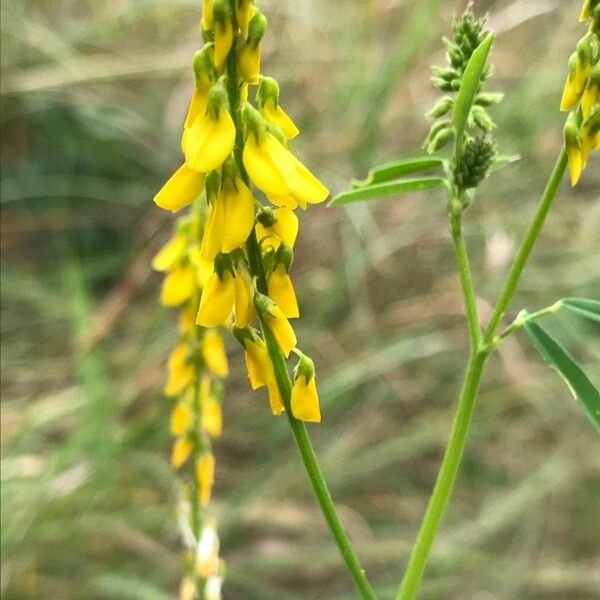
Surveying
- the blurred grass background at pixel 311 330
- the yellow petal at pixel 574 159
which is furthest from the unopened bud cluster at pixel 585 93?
the blurred grass background at pixel 311 330

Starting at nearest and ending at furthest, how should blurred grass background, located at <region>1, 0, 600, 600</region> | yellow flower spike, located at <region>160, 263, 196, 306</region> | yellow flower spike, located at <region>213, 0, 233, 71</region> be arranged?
yellow flower spike, located at <region>213, 0, 233, 71</region>, yellow flower spike, located at <region>160, 263, 196, 306</region>, blurred grass background, located at <region>1, 0, 600, 600</region>

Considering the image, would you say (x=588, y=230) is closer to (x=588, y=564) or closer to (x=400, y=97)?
(x=400, y=97)

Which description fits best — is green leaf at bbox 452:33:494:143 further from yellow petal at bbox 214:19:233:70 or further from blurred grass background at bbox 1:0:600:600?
blurred grass background at bbox 1:0:600:600

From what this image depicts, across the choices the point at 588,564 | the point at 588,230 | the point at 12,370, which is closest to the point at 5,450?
the point at 12,370

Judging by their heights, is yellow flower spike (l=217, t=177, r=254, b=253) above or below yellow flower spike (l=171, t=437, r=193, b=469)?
below

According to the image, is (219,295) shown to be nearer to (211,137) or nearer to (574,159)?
(211,137)

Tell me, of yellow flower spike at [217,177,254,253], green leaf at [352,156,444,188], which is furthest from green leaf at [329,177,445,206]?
yellow flower spike at [217,177,254,253]
